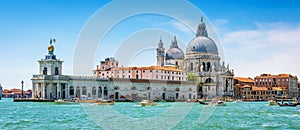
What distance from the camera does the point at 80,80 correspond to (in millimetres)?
72500

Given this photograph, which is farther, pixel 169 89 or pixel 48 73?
pixel 169 89

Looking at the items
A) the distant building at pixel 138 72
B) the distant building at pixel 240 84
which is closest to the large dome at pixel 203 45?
the distant building at pixel 138 72

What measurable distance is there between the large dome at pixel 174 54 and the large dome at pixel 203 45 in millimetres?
5316

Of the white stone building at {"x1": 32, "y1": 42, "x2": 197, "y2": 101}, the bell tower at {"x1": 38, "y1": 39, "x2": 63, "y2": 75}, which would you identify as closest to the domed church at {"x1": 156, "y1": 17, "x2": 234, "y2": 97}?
the white stone building at {"x1": 32, "y1": 42, "x2": 197, "y2": 101}

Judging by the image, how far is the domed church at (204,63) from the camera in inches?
4097

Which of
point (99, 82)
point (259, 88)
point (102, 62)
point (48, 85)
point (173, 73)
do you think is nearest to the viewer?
point (48, 85)

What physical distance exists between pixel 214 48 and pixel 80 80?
1791 inches

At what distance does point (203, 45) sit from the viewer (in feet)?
356

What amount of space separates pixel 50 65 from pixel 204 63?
46.4m

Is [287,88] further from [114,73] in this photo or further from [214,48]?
[114,73]

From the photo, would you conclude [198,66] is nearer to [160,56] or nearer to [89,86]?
[160,56]

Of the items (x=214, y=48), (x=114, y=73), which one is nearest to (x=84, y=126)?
(x=114, y=73)

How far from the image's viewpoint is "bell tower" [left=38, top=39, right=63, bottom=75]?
70.4 meters

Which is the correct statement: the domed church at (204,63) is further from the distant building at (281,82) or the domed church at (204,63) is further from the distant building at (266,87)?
the distant building at (281,82)
